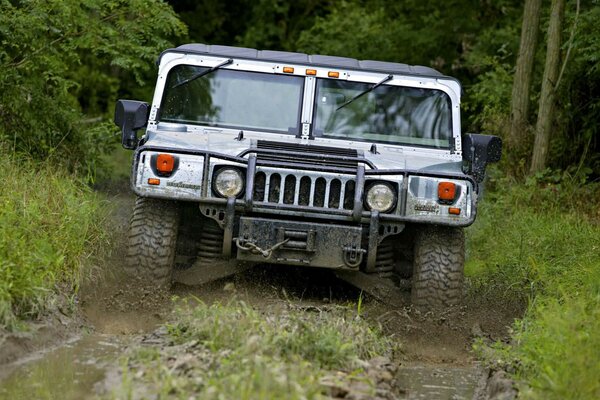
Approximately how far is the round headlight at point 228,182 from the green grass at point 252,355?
0.86 metres

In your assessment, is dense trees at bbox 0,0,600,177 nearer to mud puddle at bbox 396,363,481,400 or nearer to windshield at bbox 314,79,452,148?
windshield at bbox 314,79,452,148

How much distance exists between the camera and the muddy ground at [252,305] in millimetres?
5367

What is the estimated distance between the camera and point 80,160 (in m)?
11.1

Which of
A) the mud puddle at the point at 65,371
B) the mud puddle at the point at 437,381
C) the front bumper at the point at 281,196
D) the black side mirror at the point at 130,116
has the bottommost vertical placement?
the mud puddle at the point at 437,381

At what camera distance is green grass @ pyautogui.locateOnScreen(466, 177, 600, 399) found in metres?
5.13

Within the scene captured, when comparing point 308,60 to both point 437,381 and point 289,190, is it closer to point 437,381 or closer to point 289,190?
point 289,190

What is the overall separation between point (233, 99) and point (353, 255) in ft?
5.22

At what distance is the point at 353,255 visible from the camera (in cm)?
679

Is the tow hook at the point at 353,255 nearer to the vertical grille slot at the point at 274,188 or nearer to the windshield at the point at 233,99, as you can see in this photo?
the vertical grille slot at the point at 274,188

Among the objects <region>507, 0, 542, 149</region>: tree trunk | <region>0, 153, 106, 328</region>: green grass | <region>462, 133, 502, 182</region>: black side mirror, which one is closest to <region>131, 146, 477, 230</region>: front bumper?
<region>0, 153, 106, 328</region>: green grass

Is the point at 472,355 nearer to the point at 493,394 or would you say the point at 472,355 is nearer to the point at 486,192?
the point at 493,394

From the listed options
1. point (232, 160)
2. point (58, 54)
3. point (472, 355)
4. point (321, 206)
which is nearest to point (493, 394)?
point (472, 355)

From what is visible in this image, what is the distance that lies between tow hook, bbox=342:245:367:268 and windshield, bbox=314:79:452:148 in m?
1.16

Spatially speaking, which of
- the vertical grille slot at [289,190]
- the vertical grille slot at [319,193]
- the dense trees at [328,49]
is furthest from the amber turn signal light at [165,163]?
the dense trees at [328,49]
